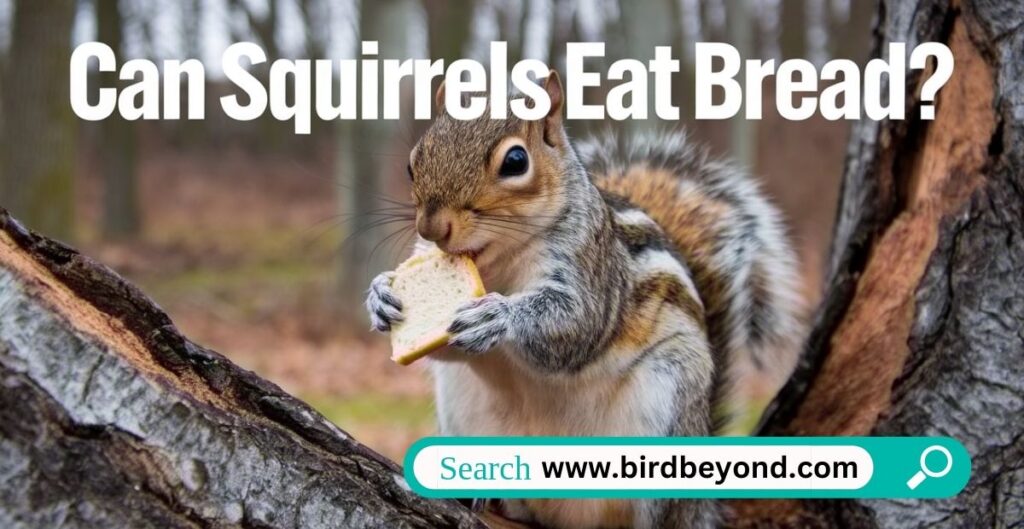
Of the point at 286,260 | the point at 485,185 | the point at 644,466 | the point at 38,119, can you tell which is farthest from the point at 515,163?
the point at 286,260

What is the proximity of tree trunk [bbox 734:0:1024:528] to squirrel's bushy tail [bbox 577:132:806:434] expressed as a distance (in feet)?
0.47

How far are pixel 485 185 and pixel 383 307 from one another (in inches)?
9.7

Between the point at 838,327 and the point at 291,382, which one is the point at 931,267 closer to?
the point at 838,327

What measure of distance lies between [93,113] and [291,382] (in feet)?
12.3

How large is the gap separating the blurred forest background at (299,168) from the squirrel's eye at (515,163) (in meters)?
0.30

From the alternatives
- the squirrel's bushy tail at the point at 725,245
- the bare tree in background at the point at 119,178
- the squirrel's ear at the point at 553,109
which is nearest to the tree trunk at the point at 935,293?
the squirrel's bushy tail at the point at 725,245

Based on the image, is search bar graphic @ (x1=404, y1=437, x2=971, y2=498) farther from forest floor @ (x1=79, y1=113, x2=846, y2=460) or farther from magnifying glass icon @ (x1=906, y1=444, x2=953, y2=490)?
forest floor @ (x1=79, y1=113, x2=846, y2=460)

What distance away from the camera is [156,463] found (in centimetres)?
118

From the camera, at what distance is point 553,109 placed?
1.84 metres

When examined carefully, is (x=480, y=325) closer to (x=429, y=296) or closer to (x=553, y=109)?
(x=429, y=296)

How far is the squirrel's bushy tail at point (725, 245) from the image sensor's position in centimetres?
210

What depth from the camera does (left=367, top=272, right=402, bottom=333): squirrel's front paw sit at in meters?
1.62

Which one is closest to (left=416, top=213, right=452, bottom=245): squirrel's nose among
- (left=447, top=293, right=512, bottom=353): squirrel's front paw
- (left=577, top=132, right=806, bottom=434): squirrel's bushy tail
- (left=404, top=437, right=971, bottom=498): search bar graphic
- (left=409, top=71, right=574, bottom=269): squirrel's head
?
(left=409, top=71, right=574, bottom=269): squirrel's head

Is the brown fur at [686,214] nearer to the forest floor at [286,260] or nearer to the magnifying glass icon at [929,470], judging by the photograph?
the forest floor at [286,260]
